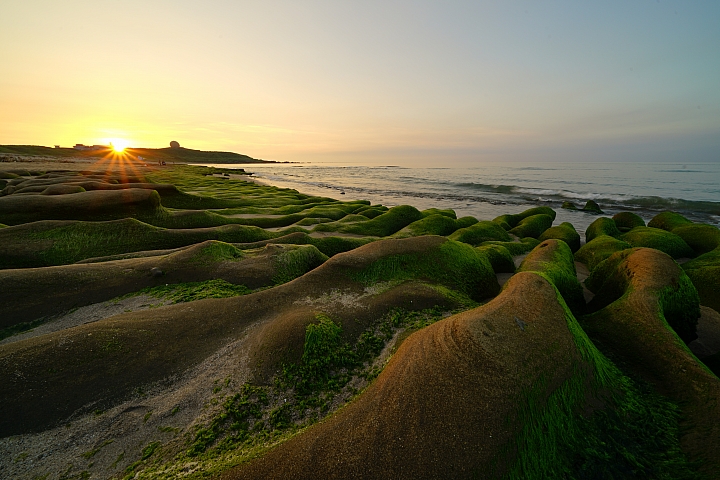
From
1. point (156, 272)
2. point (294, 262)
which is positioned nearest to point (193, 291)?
point (156, 272)

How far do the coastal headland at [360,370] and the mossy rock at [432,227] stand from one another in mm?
10505

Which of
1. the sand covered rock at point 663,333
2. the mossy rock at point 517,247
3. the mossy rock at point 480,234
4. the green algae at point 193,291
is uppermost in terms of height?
the sand covered rock at point 663,333

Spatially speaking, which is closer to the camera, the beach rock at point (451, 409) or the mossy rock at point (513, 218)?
the beach rock at point (451, 409)

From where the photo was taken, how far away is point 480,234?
20234mm

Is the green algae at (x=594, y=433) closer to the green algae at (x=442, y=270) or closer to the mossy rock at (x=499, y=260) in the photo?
the green algae at (x=442, y=270)

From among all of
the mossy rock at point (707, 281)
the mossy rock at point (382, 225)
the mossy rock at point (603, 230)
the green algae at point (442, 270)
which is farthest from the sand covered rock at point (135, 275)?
the mossy rock at point (603, 230)

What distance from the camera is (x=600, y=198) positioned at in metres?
47.4

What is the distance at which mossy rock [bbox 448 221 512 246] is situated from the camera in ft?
64.5

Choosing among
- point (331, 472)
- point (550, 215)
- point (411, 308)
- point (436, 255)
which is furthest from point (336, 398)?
point (550, 215)

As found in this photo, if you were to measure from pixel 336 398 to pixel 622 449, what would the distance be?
4.34 m

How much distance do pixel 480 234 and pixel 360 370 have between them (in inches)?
655

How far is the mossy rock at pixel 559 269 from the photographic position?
9.32 m

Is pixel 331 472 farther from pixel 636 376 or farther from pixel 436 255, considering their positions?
pixel 436 255

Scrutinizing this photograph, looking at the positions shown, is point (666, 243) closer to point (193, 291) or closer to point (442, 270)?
point (442, 270)
